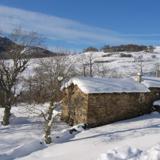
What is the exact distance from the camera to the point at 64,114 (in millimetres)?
33219

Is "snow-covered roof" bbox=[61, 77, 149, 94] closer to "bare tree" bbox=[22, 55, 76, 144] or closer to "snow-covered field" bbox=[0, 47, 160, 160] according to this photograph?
"bare tree" bbox=[22, 55, 76, 144]

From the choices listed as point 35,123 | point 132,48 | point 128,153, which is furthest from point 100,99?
point 132,48

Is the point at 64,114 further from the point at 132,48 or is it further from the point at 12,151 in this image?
the point at 132,48

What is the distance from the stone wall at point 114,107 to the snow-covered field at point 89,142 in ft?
2.84

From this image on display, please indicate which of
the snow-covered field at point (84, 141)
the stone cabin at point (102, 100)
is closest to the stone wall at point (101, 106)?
the stone cabin at point (102, 100)

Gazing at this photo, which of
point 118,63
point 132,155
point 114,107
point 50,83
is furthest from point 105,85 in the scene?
point 118,63

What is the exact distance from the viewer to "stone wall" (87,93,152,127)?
30000mm

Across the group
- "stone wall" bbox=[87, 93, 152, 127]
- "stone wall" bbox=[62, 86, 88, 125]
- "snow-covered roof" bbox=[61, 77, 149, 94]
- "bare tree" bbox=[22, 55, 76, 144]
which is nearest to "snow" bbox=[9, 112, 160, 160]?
"stone wall" bbox=[87, 93, 152, 127]

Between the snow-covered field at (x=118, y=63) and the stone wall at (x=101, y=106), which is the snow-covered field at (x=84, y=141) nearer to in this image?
the stone wall at (x=101, y=106)

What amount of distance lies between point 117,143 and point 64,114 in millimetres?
10793

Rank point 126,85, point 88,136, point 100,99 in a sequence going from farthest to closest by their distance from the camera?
point 126,85 → point 100,99 → point 88,136

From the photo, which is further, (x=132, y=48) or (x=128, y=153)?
(x=132, y=48)

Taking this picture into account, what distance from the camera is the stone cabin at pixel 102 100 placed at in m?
30.0

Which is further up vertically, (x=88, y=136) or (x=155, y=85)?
(x=155, y=85)
